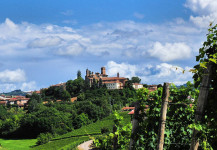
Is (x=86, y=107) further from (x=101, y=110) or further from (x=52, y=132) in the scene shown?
(x=52, y=132)

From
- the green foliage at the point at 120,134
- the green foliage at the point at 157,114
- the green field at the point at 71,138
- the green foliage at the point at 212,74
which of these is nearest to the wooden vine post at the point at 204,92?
the green foliage at the point at 212,74

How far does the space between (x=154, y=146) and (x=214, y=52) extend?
9.66 feet

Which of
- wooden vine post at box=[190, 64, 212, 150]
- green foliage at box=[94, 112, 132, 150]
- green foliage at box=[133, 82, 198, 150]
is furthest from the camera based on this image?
green foliage at box=[94, 112, 132, 150]

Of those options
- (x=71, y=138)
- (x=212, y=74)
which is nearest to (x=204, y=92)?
(x=212, y=74)

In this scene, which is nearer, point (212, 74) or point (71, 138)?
point (212, 74)

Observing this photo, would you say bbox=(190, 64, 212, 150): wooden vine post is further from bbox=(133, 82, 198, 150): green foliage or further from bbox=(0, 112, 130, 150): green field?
bbox=(0, 112, 130, 150): green field

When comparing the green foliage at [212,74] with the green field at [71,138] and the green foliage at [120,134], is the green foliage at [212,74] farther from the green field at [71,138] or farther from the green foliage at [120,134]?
the green field at [71,138]

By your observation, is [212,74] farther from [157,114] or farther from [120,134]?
[120,134]

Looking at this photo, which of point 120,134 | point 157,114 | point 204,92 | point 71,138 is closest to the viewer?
point 204,92

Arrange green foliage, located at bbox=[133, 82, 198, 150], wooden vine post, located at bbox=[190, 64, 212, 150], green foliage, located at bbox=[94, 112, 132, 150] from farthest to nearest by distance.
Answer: green foliage, located at bbox=[94, 112, 132, 150] < green foliage, located at bbox=[133, 82, 198, 150] < wooden vine post, located at bbox=[190, 64, 212, 150]

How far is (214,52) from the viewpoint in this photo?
3.79 metres

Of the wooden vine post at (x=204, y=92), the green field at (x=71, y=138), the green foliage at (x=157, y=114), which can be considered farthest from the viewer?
the green field at (x=71, y=138)

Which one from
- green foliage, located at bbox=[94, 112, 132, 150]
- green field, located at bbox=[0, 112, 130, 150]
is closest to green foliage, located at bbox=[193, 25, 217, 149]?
green foliage, located at bbox=[94, 112, 132, 150]

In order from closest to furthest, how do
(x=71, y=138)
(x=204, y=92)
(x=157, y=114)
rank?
1. (x=204, y=92)
2. (x=157, y=114)
3. (x=71, y=138)
